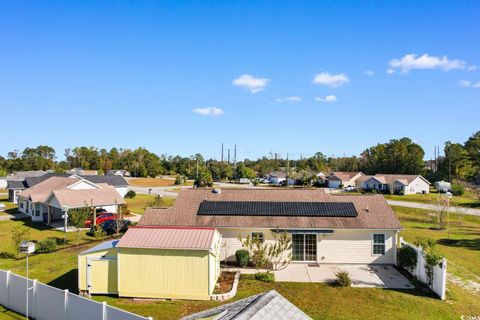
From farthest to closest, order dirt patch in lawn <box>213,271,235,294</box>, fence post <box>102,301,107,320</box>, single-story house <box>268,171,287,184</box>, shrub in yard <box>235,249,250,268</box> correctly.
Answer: single-story house <box>268,171,287,184</box> < shrub in yard <box>235,249,250,268</box> < dirt patch in lawn <box>213,271,235,294</box> < fence post <box>102,301,107,320</box>

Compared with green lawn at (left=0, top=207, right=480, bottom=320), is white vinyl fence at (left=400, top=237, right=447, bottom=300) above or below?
above

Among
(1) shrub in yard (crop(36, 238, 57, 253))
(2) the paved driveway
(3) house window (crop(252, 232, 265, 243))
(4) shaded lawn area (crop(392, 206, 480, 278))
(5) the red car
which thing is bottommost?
(4) shaded lawn area (crop(392, 206, 480, 278))

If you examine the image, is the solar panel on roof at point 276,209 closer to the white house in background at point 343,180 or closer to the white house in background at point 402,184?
the white house in background at point 402,184

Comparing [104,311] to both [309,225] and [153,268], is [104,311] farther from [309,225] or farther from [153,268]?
[309,225]

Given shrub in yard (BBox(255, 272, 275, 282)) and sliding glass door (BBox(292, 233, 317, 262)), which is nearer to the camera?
shrub in yard (BBox(255, 272, 275, 282))

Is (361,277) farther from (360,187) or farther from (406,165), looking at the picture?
(406,165)

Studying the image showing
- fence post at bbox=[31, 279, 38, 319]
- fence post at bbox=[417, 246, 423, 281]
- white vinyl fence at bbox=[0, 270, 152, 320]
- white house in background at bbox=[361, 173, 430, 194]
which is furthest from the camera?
white house in background at bbox=[361, 173, 430, 194]

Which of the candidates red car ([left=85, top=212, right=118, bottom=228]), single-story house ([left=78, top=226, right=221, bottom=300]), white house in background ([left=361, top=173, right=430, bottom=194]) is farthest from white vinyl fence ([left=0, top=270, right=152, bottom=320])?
white house in background ([left=361, top=173, right=430, bottom=194])

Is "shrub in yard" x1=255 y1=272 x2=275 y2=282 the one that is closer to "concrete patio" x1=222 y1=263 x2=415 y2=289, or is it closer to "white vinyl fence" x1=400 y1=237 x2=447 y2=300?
"concrete patio" x1=222 y1=263 x2=415 y2=289

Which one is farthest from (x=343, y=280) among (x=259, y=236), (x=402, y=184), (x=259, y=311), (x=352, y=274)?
(x=402, y=184)
